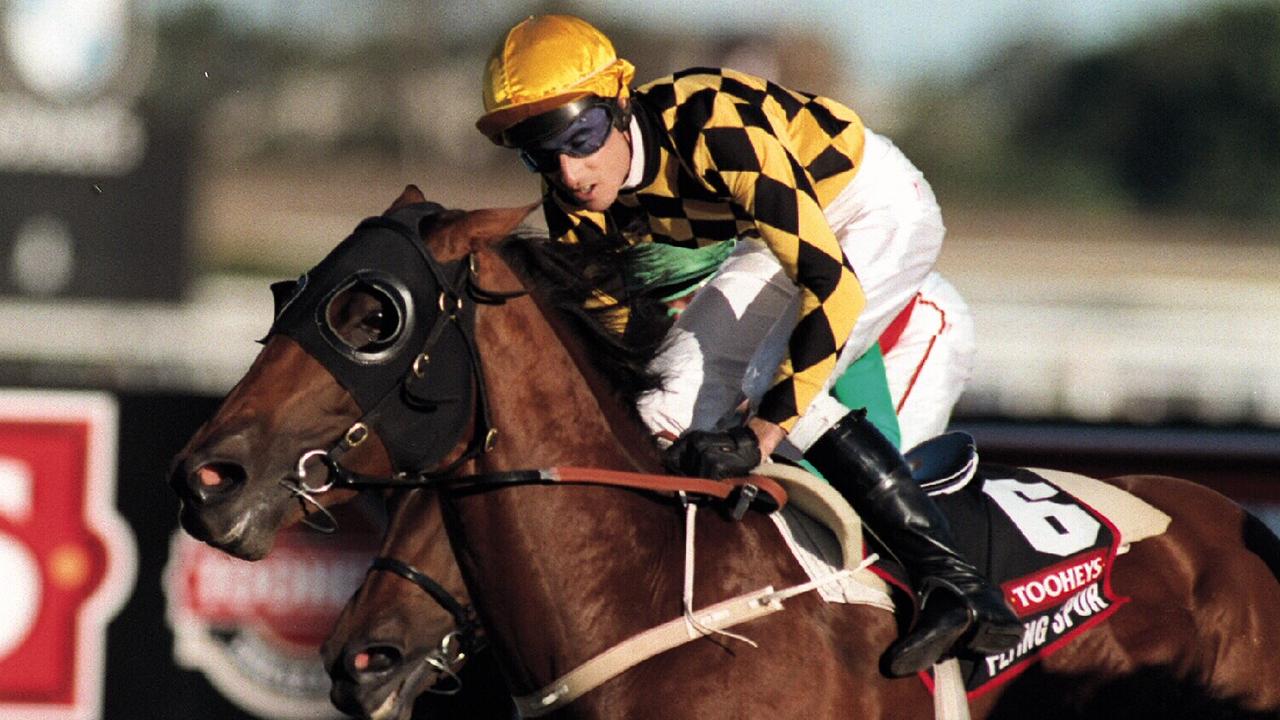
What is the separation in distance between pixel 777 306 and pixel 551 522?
70 centimetres

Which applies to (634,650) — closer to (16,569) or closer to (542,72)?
(542,72)

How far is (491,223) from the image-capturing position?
2.78 m

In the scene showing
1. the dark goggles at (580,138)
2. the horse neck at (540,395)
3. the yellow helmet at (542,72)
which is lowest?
the horse neck at (540,395)

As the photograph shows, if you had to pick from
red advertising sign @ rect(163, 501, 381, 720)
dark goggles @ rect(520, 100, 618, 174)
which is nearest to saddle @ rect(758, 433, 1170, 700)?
dark goggles @ rect(520, 100, 618, 174)

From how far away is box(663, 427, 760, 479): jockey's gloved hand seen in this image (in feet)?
9.50

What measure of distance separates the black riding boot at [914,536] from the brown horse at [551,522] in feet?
0.32

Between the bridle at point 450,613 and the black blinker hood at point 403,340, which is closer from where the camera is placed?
the black blinker hood at point 403,340

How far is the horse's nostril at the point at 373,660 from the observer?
9.71 ft

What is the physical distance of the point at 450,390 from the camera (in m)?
2.74

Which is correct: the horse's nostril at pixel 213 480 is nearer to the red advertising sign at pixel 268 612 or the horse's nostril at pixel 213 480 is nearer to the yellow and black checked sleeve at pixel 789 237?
the yellow and black checked sleeve at pixel 789 237

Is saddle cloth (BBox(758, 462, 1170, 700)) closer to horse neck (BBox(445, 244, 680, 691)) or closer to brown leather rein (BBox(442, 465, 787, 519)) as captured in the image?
brown leather rein (BBox(442, 465, 787, 519))

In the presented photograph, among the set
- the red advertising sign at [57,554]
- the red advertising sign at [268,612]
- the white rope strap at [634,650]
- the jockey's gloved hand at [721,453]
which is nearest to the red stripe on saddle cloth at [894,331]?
the jockey's gloved hand at [721,453]

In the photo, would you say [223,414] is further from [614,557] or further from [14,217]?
[14,217]

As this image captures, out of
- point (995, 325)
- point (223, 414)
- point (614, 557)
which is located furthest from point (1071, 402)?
point (223, 414)
